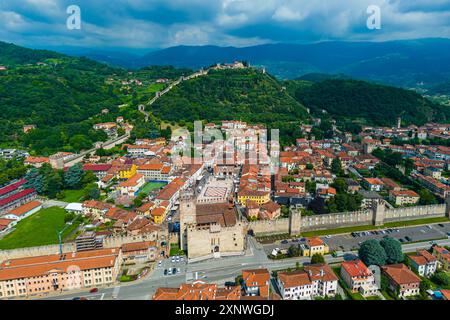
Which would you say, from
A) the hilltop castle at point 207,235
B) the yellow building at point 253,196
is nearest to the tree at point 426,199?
the yellow building at point 253,196

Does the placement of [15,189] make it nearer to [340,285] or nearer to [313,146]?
[340,285]

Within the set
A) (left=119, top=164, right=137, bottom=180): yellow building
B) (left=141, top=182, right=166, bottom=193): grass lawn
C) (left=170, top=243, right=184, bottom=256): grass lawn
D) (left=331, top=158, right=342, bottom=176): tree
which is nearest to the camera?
(left=170, top=243, right=184, bottom=256): grass lawn

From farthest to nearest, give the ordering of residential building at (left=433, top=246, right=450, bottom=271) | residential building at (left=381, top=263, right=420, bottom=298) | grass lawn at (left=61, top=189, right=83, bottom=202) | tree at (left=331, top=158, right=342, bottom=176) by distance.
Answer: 1. tree at (left=331, top=158, right=342, bottom=176)
2. grass lawn at (left=61, top=189, right=83, bottom=202)
3. residential building at (left=433, top=246, right=450, bottom=271)
4. residential building at (left=381, top=263, right=420, bottom=298)

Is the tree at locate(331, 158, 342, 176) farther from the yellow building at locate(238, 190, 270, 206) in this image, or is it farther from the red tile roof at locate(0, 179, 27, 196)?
the red tile roof at locate(0, 179, 27, 196)

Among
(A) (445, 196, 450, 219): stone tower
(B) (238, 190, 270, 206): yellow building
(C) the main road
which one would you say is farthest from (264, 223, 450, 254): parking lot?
(B) (238, 190, 270, 206): yellow building

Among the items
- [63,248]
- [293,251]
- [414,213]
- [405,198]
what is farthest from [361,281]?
[63,248]

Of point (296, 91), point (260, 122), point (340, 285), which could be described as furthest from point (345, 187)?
point (296, 91)

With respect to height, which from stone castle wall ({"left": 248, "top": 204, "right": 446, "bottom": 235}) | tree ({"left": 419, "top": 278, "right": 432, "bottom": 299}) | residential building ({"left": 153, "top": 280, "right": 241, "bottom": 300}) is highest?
stone castle wall ({"left": 248, "top": 204, "right": 446, "bottom": 235})
